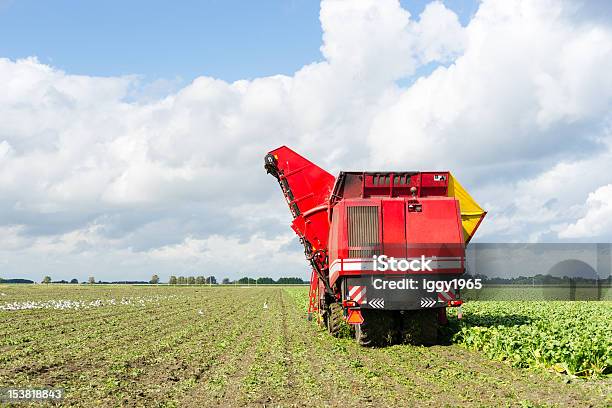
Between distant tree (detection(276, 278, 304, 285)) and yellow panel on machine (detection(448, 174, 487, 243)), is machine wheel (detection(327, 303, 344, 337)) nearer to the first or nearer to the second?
yellow panel on machine (detection(448, 174, 487, 243))

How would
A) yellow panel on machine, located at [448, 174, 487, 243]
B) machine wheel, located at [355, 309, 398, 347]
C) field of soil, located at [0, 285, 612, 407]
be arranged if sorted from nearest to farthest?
field of soil, located at [0, 285, 612, 407] < machine wheel, located at [355, 309, 398, 347] < yellow panel on machine, located at [448, 174, 487, 243]

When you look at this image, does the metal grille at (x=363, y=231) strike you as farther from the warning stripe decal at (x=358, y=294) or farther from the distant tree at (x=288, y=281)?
the distant tree at (x=288, y=281)

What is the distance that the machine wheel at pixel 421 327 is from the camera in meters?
15.4

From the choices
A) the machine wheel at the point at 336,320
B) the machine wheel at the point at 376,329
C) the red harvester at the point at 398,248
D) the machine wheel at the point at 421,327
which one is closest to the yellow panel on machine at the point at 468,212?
the red harvester at the point at 398,248

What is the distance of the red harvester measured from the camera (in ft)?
48.1

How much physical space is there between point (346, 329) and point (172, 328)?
7625 mm

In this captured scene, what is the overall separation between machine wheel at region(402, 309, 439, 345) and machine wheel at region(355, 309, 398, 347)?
0.36m

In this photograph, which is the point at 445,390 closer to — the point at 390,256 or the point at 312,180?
the point at 390,256

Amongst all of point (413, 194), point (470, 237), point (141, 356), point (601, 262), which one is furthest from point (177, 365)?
point (601, 262)

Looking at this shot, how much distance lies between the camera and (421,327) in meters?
15.4

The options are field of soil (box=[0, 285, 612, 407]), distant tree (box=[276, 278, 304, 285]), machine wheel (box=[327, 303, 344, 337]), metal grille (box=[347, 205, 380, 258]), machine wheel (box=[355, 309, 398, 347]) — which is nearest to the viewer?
field of soil (box=[0, 285, 612, 407])

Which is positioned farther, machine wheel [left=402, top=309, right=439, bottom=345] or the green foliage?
machine wheel [left=402, top=309, right=439, bottom=345]

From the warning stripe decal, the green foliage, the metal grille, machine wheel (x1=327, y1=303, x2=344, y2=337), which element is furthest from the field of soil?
the metal grille

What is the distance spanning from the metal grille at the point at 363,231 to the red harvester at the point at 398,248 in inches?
1.0
